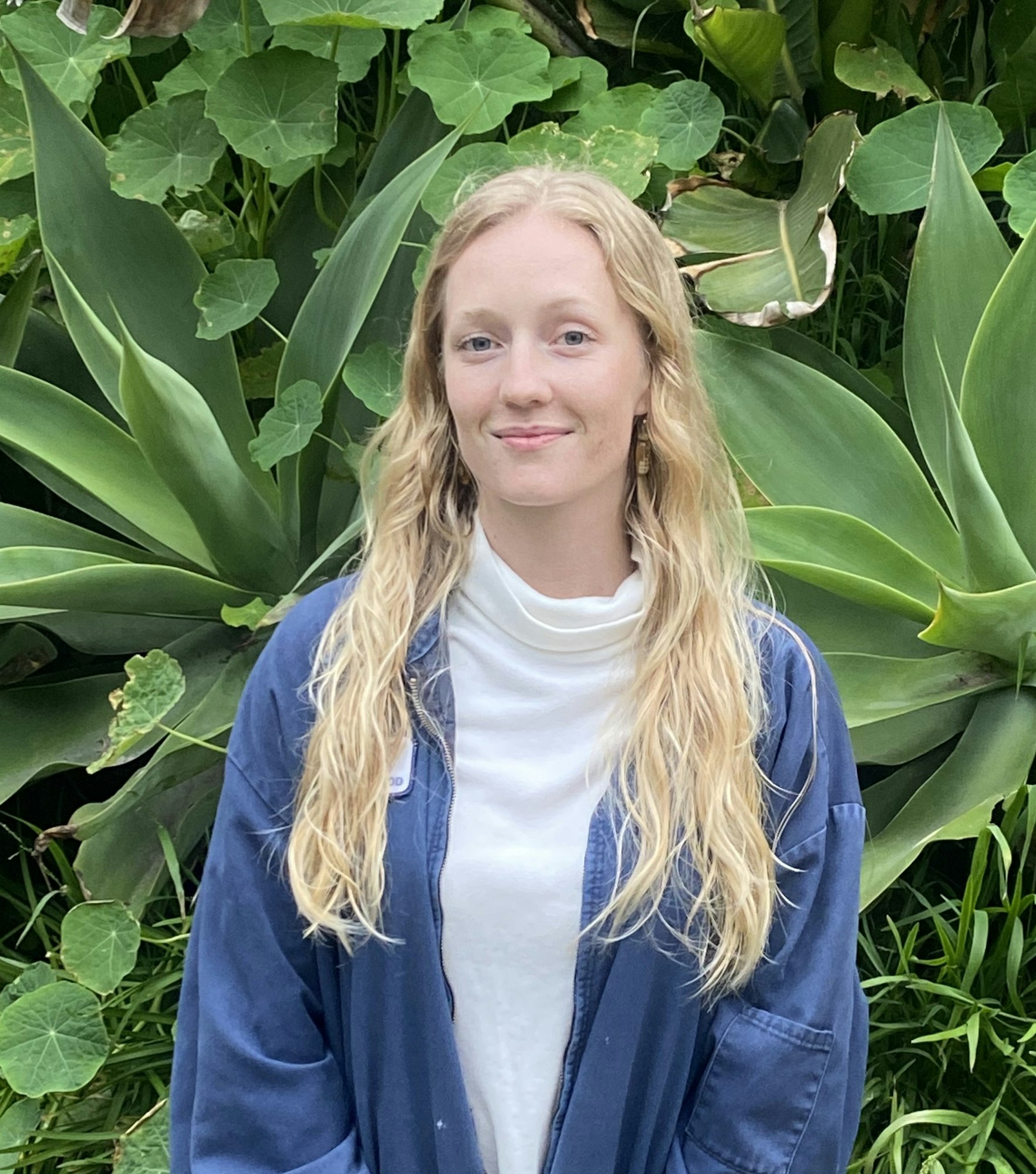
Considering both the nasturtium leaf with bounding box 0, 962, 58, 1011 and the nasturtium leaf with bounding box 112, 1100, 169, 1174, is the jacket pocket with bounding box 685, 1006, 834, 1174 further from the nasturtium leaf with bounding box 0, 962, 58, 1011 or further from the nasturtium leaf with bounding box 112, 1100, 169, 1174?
the nasturtium leaf with bounding box 0, 962, 58, 1011

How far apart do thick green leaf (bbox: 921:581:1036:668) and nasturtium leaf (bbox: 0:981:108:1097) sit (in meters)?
1.19

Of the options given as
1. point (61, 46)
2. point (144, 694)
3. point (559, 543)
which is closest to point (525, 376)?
point (559, 543)

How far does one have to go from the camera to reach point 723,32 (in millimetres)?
1959

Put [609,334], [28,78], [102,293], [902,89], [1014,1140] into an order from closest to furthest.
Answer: [609,334]
[1014,1140]
[28,78]
[102,293]
[902,89]

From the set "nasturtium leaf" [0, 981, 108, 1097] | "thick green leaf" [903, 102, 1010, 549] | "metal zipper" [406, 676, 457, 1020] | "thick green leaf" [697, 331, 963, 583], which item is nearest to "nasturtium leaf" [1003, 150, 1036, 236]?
"thick green leaf" [903, 102, 1010, 549]

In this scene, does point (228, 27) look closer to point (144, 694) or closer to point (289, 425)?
point (289, 425)

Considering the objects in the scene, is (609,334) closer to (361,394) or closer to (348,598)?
(348,598)

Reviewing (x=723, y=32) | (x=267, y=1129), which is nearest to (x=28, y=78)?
(x=723, y=32)

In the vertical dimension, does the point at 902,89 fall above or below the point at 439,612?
above

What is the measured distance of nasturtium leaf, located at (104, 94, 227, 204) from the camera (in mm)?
1842

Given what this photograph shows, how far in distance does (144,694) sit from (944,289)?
128 centimetres

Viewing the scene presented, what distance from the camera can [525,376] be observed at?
97 centimetres

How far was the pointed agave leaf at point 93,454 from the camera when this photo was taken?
177cm

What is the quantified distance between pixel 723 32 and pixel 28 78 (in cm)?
105
